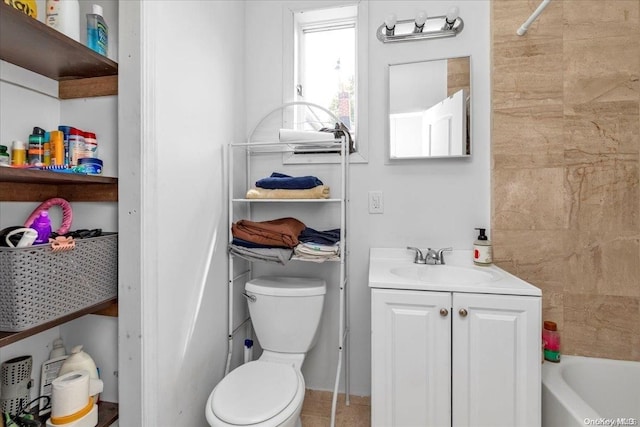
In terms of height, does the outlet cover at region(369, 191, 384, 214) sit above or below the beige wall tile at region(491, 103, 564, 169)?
below

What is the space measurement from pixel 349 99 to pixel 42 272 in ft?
5.23

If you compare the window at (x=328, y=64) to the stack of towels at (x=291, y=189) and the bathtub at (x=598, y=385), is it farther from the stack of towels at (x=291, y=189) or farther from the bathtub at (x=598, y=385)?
the bathtub at (x=598, y=385)

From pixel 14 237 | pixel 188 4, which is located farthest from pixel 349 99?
pixel 14 237

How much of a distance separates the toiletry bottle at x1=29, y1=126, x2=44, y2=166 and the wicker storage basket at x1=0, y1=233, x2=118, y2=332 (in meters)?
0.29

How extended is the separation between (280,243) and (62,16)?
3.56 ft

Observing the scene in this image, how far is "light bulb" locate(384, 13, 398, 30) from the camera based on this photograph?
4.95 ft

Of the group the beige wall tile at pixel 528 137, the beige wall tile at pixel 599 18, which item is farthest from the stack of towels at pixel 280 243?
the beige wall tile at pixel 599 18

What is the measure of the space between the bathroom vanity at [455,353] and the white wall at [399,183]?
47 cm

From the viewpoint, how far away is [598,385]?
1.38m

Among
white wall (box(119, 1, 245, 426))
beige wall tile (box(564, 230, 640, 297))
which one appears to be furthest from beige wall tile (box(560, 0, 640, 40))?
white wall (box(119, 1, 245, 426))

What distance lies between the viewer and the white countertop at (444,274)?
3.70 feet

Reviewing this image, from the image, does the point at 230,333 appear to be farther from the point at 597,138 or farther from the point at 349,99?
the point at 597,138

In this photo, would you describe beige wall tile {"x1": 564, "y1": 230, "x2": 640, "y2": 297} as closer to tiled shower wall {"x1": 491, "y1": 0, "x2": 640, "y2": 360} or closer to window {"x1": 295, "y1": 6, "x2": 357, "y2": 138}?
tiled shower wall {"x1": 491, "y1": 0, "x2": 640, "y2": 360}

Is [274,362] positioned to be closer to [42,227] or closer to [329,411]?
[329,411]
